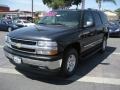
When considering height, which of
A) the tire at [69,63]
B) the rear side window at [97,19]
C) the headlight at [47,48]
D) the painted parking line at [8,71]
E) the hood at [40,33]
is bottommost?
the painted parking line at [8,71]

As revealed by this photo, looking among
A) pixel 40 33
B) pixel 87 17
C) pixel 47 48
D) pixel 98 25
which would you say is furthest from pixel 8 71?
pixel 98 25

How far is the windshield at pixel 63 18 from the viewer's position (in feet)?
23.6

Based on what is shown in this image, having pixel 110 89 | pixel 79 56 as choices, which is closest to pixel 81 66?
pixel 79 56

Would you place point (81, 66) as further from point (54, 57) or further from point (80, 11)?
point (54, 57)

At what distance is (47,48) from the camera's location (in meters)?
5.66

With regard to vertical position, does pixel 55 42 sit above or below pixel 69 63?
above

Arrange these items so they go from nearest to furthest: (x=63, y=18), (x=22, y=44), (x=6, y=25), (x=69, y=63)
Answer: (x=22, y=44) → (x=69, y=63) → (x=63, y=18) → (x=6, y=25)

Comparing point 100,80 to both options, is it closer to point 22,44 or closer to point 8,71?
point 22,44

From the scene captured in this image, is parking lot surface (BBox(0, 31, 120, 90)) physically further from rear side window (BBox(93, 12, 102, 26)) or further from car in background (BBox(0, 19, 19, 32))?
car in background (BBox(0, 19, 19, 32))

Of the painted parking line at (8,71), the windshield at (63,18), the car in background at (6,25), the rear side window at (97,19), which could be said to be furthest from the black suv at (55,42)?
the car in background at (6,25)

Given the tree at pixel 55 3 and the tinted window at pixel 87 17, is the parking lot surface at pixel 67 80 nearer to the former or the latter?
the tinted window at pixel 87 17

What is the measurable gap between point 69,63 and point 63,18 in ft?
5.30

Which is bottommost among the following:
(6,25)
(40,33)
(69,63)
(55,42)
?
(6,25)

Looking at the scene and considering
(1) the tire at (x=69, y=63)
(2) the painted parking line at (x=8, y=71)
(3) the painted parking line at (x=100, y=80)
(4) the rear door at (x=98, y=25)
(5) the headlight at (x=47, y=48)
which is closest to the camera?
(5) the headlight at (x=47, y=48)
